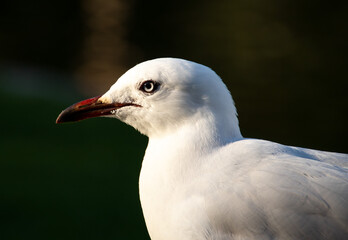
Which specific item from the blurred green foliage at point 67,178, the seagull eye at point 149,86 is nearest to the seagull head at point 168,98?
the seagull eye at point 149,86

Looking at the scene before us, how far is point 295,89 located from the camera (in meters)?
8.77

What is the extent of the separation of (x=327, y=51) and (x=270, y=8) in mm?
1251

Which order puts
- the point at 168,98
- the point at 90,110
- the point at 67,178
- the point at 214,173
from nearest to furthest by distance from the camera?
the point at 214,173 → the point at 168,98 → the point at 90,110 → the point at 67,178

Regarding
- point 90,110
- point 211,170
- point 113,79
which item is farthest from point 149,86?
point 113,79

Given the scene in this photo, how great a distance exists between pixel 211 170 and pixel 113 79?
964cm

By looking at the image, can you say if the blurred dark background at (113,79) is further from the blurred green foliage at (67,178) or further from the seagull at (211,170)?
the seagull at (211,170)

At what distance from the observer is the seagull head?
2.54 m

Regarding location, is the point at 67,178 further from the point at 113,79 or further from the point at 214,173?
the point at 113,79

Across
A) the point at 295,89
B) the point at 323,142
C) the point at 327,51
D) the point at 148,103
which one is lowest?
the point at 323,142

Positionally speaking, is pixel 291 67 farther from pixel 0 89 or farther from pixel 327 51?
pixel 0 89

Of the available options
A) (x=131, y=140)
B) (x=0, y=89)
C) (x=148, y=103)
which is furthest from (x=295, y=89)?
(x=148, y=103)

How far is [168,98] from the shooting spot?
2572mm

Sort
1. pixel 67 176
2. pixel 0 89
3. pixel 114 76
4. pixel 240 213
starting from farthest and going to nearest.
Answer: pixel 114 76 → pixel 0 89 → pixel 67 176 → pixel 240 213

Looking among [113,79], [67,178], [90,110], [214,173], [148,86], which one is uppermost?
[148,86]
